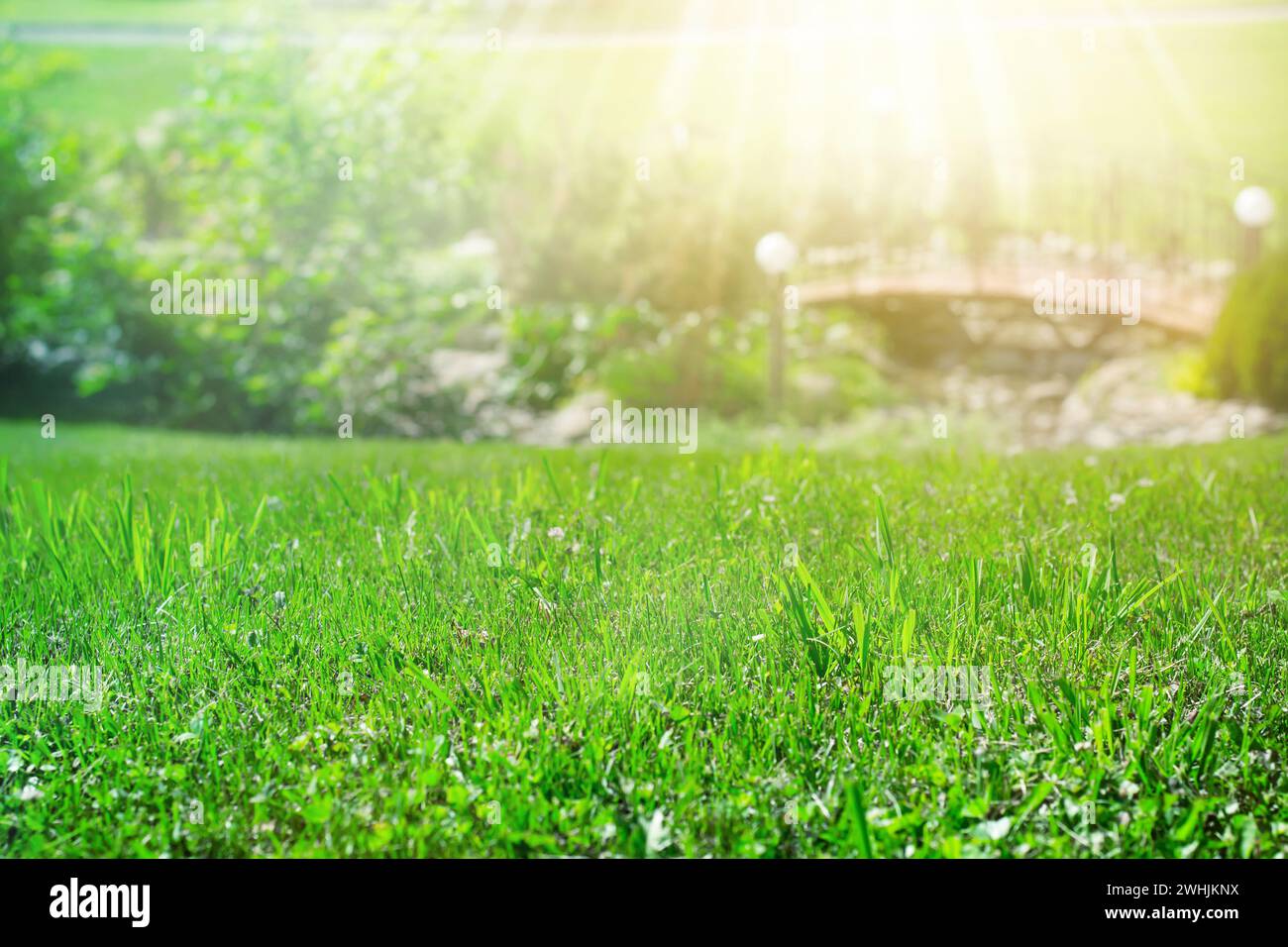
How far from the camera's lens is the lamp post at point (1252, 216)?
26.1 feet

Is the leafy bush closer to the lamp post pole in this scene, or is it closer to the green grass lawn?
the lamp post pole

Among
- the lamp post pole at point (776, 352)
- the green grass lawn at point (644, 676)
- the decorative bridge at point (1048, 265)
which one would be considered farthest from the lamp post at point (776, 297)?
the green grass lawn at point (644, 676)

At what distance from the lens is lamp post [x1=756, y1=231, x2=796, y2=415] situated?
26.3ft

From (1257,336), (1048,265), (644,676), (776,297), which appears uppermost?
(1048,265)

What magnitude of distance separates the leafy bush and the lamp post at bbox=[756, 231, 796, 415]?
10.6 feet

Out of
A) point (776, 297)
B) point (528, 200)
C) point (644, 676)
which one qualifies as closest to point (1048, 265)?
point (776, 297)

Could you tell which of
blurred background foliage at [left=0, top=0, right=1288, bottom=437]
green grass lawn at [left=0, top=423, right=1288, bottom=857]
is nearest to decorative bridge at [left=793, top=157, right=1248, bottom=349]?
blurred background foliage at [left=0, top=0, right=1288, bottom=437]

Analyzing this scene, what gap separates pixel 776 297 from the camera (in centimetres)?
811

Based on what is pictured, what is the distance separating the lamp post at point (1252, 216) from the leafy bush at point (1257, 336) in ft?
1.95

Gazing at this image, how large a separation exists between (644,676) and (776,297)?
6.21 m

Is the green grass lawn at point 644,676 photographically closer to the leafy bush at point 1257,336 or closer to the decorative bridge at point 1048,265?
the leafy bush at point 1257,336

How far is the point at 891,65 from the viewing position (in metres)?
9.74

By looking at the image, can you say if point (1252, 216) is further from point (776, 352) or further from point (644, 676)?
point (644, 676)
